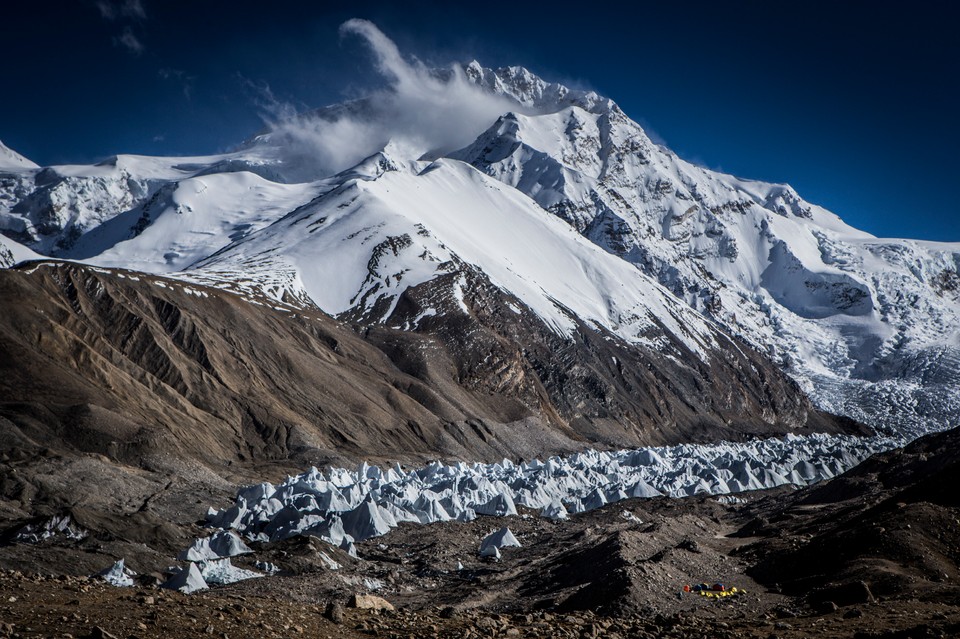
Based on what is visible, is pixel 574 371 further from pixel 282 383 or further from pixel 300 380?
pixel 282 383

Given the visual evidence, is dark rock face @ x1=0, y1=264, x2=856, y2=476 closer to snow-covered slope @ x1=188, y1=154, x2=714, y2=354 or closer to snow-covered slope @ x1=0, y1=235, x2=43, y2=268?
snow-covered slope @ x1=188, y1=154, x2=714, y2=354

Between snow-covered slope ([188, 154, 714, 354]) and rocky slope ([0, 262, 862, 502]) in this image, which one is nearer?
rocky slope ([0, 262, 862, 502])

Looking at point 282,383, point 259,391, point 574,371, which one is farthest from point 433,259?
point 259,391

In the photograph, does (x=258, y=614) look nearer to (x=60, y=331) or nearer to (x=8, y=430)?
(x=8, y=430)

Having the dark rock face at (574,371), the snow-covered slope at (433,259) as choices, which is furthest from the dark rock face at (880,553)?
the snow-covered slope at (433,259)

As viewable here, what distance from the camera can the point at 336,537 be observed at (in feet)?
128

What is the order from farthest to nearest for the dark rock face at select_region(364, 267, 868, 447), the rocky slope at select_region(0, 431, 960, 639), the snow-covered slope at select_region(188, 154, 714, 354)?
the snow-covered slope at select_region(188, 154, 714, 354)
the dark rock face at select_region(364, 267, 868, 447)
the rocky slope at select_region(0, 431, 960, 639)

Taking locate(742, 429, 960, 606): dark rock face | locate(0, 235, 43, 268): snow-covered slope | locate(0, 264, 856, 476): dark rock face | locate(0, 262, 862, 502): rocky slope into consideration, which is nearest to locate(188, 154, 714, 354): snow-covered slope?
locate(0, 264, 856, 476): dark rock face

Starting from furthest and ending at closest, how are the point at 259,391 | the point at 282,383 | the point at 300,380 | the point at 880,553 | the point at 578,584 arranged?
the point at 300,380, the point at 282,383, the point at 259,391, the point at 578,584, the point at 880,553

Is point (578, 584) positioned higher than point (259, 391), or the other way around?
point (578, 584)

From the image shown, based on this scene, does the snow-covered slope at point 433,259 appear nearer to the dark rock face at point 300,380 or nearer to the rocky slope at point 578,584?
the dark rock face at point 300,380

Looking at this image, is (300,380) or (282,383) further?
(300,380)

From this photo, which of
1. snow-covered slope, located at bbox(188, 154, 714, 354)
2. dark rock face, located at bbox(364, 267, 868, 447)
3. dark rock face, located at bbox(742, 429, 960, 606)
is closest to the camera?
dark rock face, located at bbox(742, 429, 960, 606)

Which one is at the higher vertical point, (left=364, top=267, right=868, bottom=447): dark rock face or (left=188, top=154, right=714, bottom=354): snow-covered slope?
(left=188, top=154, right=714, bottom=354): snow-covered slope
